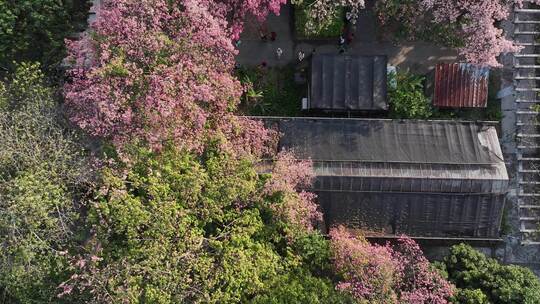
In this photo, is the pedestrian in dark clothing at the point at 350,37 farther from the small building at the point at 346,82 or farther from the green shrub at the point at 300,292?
the green shrub at the point at 300,292

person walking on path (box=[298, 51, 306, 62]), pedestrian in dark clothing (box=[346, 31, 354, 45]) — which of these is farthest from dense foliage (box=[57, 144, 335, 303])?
pedestrian in dark clothing (box=[346, 31, 354, 45])

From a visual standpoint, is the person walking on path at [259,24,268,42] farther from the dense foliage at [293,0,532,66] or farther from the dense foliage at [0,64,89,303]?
the dense foliage at [0,64,89,303]

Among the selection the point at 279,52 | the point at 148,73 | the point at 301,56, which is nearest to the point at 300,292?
the point at 148,73

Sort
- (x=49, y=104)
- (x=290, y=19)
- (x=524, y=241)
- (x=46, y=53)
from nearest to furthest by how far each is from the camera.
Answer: (x=49, y=104)
(x=46, y=53)
(x=524, y=241)
(x=290, y=19)

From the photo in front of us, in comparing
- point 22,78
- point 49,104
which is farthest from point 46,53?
point 49,104

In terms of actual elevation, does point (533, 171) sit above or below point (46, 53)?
below

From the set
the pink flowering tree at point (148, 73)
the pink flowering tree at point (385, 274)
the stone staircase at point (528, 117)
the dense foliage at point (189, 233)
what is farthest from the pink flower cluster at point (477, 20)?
the dense foliage at point (189, 233)

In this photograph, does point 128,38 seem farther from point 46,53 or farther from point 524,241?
point 524,241
